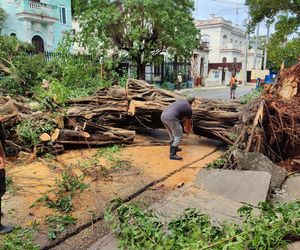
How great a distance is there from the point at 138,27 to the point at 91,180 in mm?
11531

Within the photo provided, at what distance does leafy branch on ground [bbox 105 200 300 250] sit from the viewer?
2.46 m

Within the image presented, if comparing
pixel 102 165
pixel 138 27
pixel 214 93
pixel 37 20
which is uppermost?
pixel 37 20

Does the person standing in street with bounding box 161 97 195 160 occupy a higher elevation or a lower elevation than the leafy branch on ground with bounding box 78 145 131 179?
higher

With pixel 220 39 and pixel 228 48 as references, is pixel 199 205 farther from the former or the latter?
pixel 228 48

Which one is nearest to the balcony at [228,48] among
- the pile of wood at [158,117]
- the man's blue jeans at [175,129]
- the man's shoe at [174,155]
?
the pile of wood at [158,117]

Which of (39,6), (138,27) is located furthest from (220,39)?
(138,27)

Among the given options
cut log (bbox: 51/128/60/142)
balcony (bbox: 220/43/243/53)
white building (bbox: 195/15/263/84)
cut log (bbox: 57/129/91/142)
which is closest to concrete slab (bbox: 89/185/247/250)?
cut log (bbox: 57/129/91/142)

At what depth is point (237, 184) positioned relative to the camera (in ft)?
13.8

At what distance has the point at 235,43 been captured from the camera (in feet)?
164

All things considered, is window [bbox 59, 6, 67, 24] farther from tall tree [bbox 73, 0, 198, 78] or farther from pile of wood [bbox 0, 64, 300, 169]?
pile of wood [bbox 0, 64, 300, 169]

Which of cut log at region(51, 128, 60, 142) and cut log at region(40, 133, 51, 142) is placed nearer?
cut log at region(40, 133, 51, 142)

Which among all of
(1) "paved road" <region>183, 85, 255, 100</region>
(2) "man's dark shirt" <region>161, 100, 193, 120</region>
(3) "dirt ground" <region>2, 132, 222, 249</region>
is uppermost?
(2) "man's dark shirt" <region>161, 100, 193, 120</region>

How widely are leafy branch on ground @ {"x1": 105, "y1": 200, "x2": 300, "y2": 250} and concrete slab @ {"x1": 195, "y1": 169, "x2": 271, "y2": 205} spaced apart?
0.86 metres

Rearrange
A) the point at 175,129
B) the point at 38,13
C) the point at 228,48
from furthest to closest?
the point at 228,48
the point at 38,13
the point at 175,129
